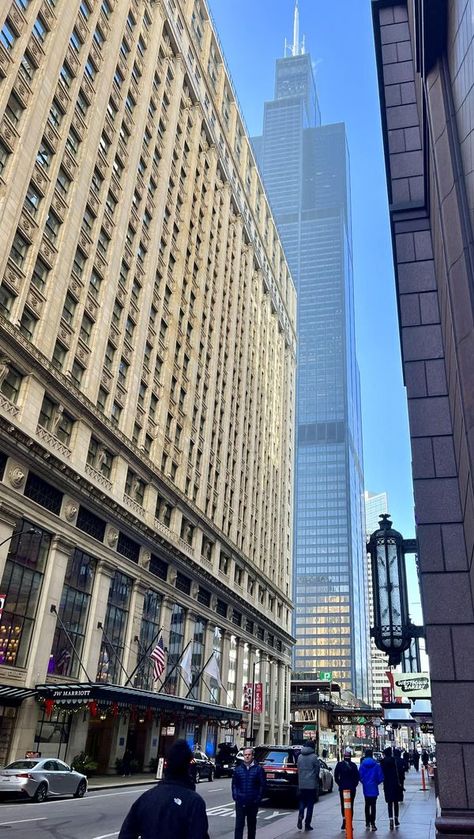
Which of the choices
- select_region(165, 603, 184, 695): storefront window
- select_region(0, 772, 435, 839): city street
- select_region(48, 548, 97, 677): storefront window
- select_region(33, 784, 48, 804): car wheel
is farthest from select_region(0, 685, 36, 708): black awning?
select_region(165, 603, 184, 695): storefront window

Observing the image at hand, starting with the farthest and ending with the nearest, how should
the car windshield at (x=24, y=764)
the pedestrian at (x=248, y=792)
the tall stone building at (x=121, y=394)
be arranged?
the tall stone building at (x=121, y=394)
the car windshield at (x=24, y=764)
the pedestrian at (x=248, y=792)

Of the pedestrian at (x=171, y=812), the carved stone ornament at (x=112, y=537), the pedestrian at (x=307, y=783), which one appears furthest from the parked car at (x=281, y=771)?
the pedestrian at (x=171, y=812)

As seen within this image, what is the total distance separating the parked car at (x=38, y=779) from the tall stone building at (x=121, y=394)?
6618 mm

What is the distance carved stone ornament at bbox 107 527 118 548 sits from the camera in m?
38.8

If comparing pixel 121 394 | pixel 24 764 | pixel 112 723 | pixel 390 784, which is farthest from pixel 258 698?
pixel 390 784

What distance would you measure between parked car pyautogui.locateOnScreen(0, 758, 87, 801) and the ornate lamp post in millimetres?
15541

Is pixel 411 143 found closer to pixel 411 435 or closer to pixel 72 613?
pixel 411 435

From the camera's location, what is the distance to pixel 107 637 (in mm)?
37500

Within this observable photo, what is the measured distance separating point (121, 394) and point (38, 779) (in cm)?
2596

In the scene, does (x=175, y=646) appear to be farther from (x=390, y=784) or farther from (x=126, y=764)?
(x=390, y=784)

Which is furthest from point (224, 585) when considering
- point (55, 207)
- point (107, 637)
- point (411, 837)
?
point (411, 837)

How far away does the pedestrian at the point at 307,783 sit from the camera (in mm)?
15384

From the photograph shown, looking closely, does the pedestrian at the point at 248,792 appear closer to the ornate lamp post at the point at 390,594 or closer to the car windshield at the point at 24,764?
the ornate lamp post at the point at 390,594

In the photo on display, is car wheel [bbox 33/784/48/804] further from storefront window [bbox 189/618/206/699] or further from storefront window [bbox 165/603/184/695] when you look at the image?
storefront window [bbox 189/618/206/699]
